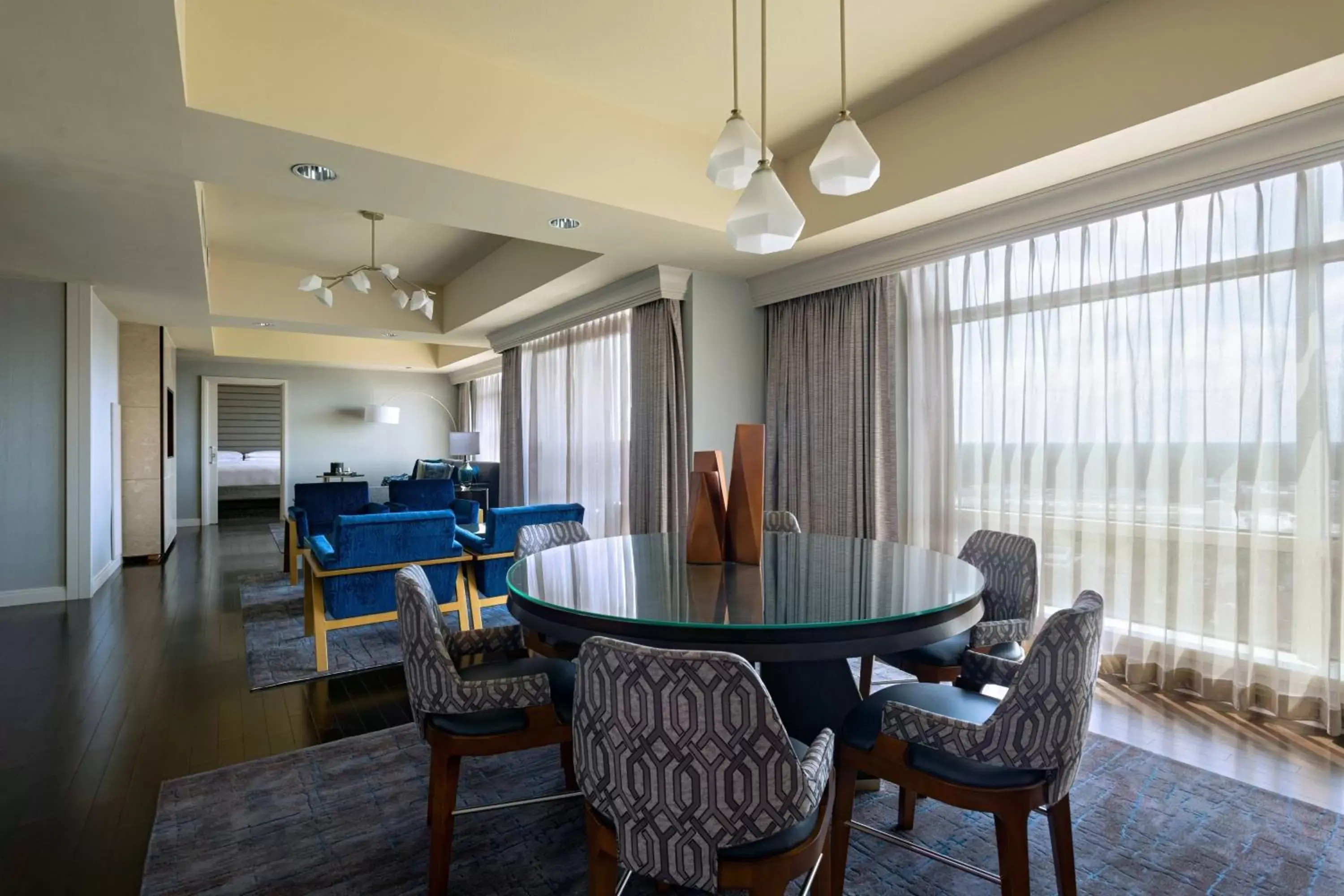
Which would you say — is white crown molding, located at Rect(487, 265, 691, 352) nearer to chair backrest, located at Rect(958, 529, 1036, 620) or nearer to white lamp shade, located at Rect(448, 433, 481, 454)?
white lamp shade, located at Rect(448, 433, 481, 454)

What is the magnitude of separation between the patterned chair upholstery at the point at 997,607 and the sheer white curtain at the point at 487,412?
806cm

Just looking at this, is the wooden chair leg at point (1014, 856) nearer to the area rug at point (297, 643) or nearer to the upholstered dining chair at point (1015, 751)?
the upholstered dining chair at point (1015, 751)

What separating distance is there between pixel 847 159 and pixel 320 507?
558 centimetres

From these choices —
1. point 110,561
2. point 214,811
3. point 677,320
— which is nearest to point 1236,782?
point 214,811

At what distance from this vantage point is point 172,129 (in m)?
2.61

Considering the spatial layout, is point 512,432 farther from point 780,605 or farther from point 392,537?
point 780,605

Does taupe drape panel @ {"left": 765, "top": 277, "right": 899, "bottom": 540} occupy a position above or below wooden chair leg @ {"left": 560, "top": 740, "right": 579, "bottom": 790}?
above

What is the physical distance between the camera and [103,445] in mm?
5699

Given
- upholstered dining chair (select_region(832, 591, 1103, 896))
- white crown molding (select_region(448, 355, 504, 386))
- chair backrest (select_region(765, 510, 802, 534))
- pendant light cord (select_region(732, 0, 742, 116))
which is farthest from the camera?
white crown molding (select_region(448, 355, 504, 386))

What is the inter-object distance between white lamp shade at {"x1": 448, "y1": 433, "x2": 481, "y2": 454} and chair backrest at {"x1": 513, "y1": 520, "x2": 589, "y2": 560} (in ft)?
21.2

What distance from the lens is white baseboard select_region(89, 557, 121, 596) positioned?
5266 millimetres

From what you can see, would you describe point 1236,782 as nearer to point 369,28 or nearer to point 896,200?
point 896,200

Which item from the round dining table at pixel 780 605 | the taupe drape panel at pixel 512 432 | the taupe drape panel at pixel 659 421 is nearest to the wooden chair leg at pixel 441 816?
the round dining table at pixel 780 605

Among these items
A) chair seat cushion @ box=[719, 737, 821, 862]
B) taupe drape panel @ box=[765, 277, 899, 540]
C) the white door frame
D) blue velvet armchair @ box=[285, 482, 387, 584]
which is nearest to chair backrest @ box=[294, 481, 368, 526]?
blue velvet armchair @ box=[285, 482, 387, 584]
